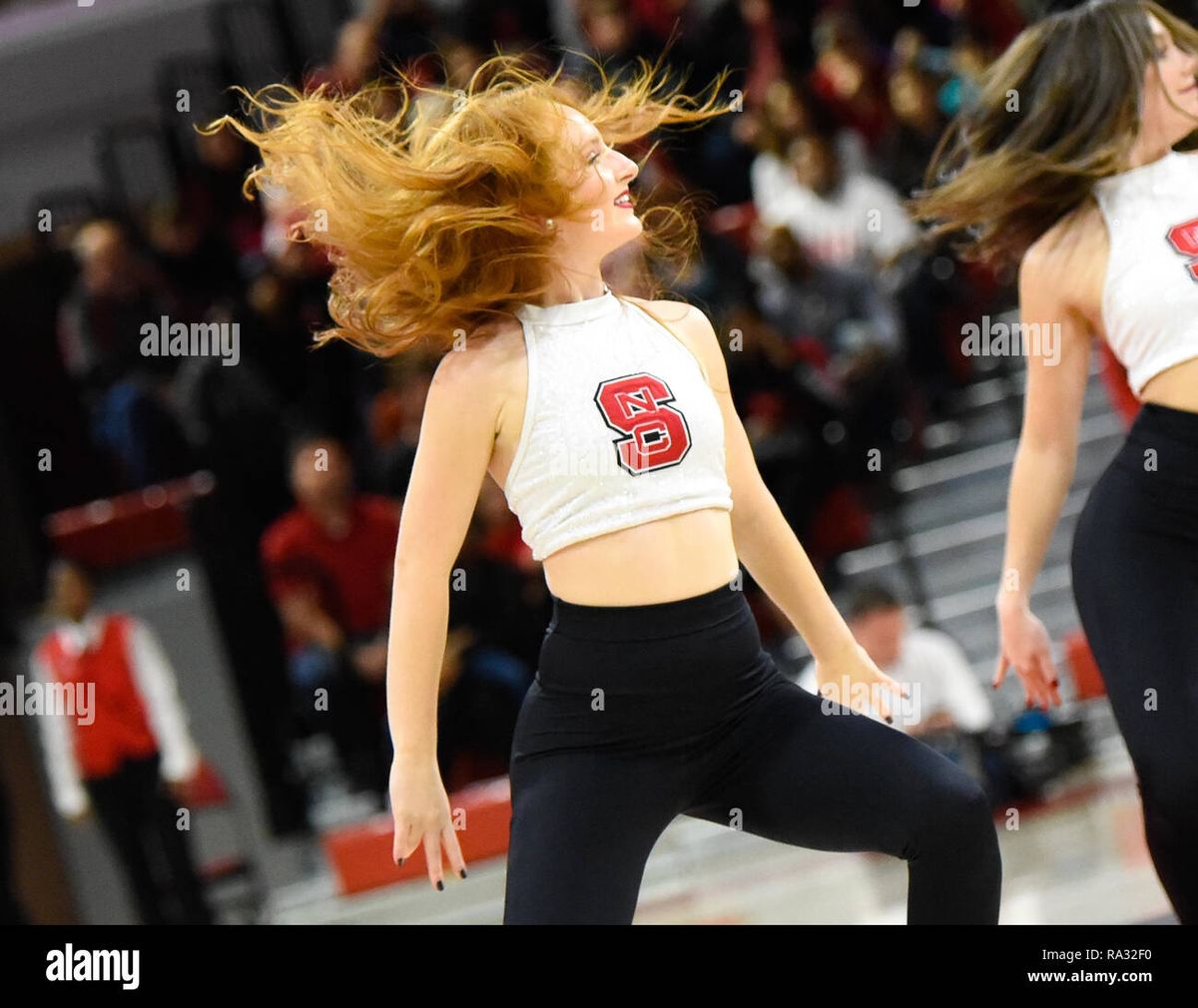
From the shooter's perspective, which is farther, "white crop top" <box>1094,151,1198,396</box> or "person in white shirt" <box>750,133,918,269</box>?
"person in white shirt" <box>750,133,918,269</box>

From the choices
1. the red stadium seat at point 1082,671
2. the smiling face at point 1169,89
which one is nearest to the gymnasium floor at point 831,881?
the red stadium seat at point 1082,671

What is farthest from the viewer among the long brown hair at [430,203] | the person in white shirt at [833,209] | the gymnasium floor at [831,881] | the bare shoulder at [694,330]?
the person in white shirt at [833,209]

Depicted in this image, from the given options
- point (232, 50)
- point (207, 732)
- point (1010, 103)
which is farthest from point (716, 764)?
point (232, 50)

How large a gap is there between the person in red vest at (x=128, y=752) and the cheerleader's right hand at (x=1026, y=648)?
11.6 ft

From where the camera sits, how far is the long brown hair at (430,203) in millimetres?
2646

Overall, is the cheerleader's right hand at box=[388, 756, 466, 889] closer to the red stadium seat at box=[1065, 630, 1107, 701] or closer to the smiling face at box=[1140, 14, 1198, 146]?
the smiling face at box=[1140, 14, 1198, 146]

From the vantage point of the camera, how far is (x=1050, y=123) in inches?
122

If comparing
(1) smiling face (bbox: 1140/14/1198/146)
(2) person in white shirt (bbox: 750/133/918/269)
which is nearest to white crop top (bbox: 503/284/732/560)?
(1) smiling face (bbox: 1140/14/1198/146)

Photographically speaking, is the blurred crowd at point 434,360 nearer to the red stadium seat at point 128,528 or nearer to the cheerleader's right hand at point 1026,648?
the red stadium seat at point 128,528

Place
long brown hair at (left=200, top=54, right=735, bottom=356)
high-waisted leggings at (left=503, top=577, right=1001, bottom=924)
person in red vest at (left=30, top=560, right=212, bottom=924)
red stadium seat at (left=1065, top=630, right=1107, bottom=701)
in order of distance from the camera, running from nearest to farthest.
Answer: high-waisted leggings at (left=503, top=577, right=1001, bottom=924), long brown hair at (left=200, top=54, right=735, bottom=356), red stadium seat at (left=1065, top=630, right=1107, bottom=701), person in red vest at (left=30, top=560, right=212, bottom=924)

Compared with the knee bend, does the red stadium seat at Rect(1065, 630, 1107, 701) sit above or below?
below

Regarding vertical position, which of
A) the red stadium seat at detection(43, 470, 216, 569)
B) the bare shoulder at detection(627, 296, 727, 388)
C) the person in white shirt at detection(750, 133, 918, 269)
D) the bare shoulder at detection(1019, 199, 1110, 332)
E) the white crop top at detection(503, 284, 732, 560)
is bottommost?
the red stadium seat at detection(43, 470, 216, 569)

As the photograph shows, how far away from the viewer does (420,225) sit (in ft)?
8.60

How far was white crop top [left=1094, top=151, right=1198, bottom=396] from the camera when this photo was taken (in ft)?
9.36
